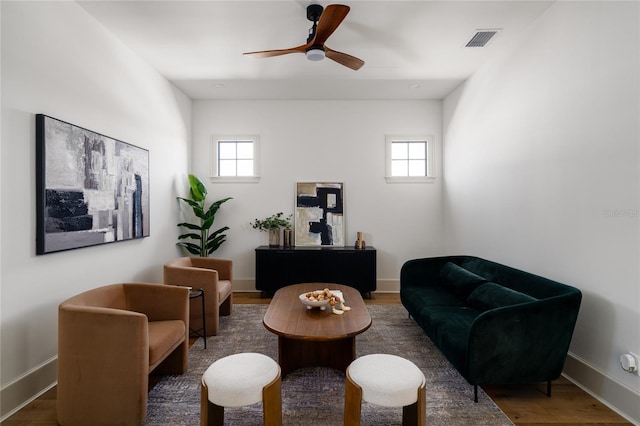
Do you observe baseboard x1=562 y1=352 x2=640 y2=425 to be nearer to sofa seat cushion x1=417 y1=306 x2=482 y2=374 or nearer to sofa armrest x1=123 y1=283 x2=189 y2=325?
sofa seat cushion x1=417 y1=306 x2=482 y2=374

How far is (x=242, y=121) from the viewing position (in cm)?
501

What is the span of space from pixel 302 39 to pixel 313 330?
282 centimetres

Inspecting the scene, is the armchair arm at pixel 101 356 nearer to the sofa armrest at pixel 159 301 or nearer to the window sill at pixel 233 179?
the sofa armrest at pixel 159 301

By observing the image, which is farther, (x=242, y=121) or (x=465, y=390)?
(x=242, y=121)

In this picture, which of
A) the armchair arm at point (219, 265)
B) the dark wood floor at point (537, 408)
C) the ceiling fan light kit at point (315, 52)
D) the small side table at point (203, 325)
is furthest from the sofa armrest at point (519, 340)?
the armchair arm at point (219, 265)

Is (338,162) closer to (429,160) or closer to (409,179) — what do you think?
(409,179)

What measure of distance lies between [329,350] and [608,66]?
2948mm

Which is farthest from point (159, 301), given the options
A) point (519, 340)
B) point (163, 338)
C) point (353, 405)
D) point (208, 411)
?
point (519, 340)

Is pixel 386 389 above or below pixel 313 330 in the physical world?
below

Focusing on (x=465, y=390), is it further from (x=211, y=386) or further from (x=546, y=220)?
(x=211, y=386)

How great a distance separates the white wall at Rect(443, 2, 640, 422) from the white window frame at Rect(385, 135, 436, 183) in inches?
57.2

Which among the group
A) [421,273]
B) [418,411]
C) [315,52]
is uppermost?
[315,52]

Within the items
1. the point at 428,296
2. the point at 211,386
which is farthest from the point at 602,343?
the point at 211,386

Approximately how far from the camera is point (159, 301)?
252cm
